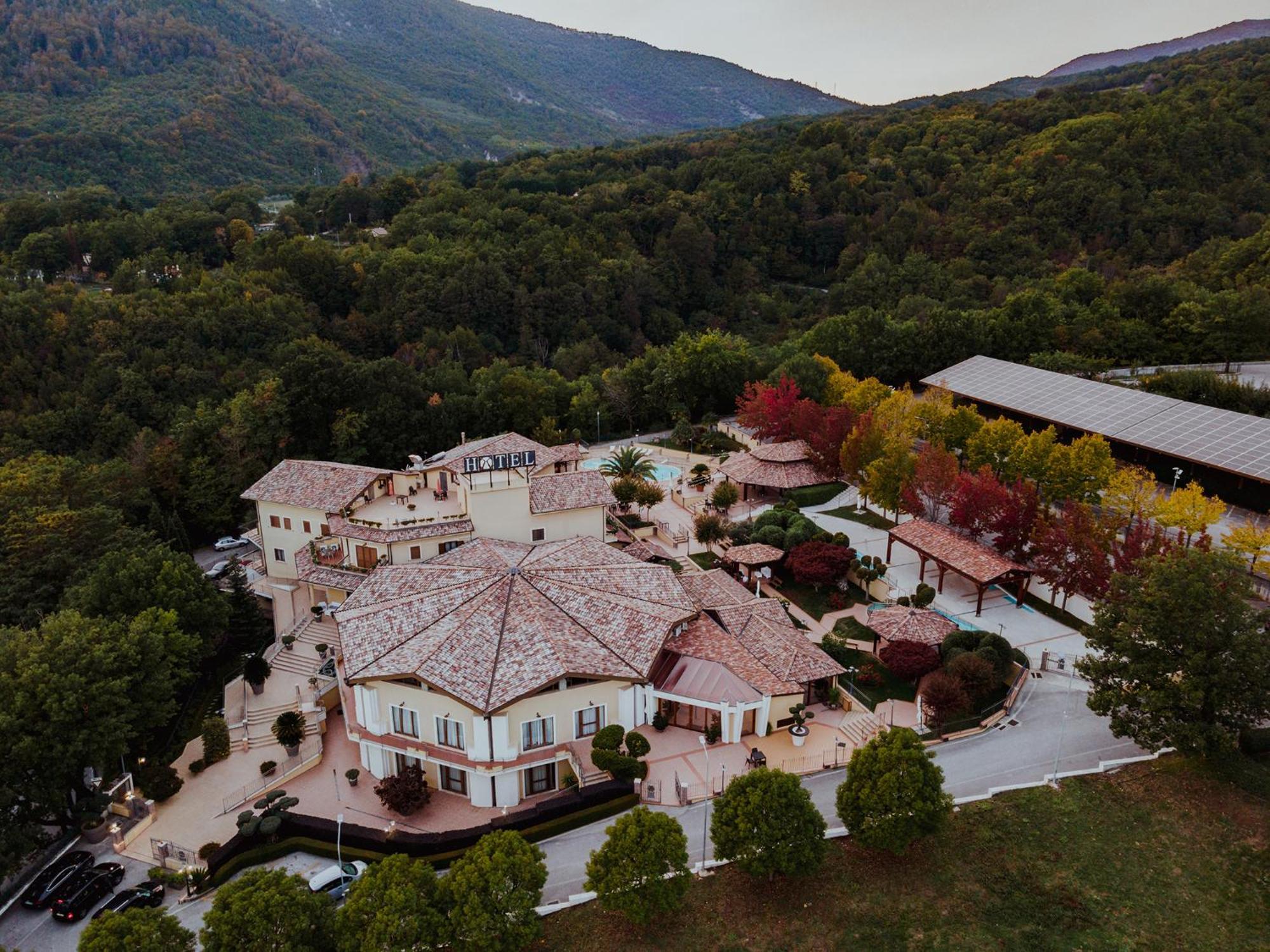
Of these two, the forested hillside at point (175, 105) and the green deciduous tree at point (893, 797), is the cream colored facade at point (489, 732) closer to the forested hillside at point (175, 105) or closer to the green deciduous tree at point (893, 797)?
the green deciduous tree at point (893, 797)

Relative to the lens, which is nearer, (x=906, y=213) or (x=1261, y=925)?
(x=1261, y=925)

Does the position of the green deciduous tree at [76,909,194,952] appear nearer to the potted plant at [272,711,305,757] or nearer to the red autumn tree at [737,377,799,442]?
the potted plant at [272,711,305,757]

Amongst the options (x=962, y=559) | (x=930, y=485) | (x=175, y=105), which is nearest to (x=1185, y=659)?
(x=962, y=559)

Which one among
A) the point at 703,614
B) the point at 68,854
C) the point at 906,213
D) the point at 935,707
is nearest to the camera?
the point at 68,854

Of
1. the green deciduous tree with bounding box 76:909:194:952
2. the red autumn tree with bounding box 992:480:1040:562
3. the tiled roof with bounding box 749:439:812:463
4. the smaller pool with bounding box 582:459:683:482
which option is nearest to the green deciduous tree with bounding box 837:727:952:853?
the red autumn tree with bounding box 992:480:1040:562

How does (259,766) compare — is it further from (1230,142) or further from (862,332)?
(1230,142)

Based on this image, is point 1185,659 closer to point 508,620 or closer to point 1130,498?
point 1130,498

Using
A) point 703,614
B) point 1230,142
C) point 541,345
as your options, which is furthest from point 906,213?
point 703,614
